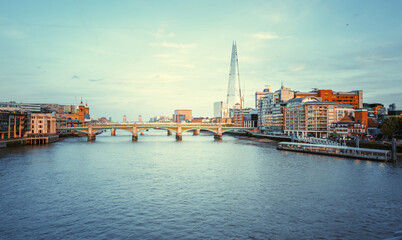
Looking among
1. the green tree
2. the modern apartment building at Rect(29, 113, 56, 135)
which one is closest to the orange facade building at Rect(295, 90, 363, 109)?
the green tree

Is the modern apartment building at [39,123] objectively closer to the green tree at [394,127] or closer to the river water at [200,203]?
the river water at [200,203]

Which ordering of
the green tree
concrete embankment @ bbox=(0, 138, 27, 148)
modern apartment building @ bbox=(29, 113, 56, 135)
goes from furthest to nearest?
modern apartment building @ bbox=(29, 113, 56, 135) < concrete embankment @ bbox=(0, 138, 27, 148) < the green tree

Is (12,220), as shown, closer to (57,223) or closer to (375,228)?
(57,223)

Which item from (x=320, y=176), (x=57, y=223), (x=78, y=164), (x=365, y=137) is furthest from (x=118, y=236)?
(x=365, y=137)

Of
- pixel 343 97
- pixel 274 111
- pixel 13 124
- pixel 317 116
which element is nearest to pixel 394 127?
pixel 317 116

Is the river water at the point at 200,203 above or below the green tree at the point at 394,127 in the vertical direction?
below

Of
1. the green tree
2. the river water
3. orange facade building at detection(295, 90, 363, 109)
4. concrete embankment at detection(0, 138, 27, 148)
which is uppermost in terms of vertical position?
orange facade building at detection(295, 90, 363, 109)

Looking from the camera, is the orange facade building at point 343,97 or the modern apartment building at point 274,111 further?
the orange facade building at point 343,97

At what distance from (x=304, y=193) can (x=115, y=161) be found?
124 ft

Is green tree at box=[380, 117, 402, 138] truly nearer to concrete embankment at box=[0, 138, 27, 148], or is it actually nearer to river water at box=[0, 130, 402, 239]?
river water at box=[0, 130, 402, 239]

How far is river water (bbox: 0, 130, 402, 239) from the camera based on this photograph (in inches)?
906

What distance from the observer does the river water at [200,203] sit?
23.0 meters

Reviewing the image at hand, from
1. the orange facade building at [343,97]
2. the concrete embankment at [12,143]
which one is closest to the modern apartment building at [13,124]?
the concrete embankment at [12,143]

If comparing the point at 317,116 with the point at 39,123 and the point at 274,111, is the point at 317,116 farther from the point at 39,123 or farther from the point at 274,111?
the point at 39,123
